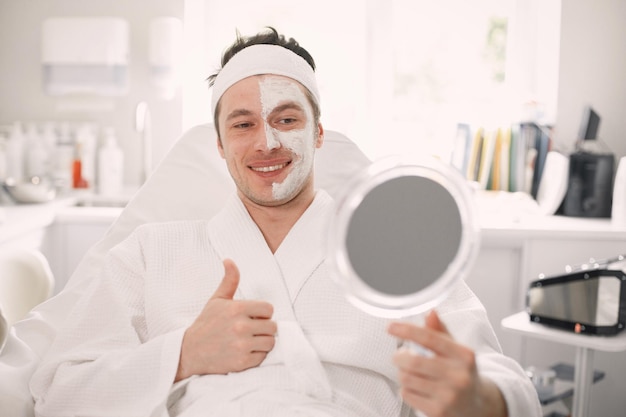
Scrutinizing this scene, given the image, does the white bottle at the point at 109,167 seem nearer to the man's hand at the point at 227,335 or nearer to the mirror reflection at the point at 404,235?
the man's hand at the point at 227,335

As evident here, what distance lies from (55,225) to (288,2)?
1.34 m

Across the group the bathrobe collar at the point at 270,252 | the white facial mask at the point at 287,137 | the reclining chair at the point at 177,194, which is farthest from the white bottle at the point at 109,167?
the white facial mask at the point at 287,137

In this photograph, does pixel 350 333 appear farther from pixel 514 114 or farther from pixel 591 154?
pixel 514 114

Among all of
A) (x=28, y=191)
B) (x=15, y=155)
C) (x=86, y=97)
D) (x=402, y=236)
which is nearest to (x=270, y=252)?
(x=402, y=236)

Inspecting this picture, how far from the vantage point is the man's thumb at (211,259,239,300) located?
111 centimetres

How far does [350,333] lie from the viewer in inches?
51.1

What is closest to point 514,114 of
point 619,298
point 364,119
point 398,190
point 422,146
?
point 422,146

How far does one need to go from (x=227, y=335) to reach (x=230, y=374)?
0.12 meters

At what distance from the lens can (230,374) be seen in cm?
125

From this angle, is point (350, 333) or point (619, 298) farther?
point (619, 298)

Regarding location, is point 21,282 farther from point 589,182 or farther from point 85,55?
point 589,182

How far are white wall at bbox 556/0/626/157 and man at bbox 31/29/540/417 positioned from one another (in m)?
1.68

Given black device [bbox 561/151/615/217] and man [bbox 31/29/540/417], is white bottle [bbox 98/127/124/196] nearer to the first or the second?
man [bbox 31/29/540/417]

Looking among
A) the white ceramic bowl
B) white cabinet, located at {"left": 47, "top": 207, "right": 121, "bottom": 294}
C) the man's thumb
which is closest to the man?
the man's thumb
